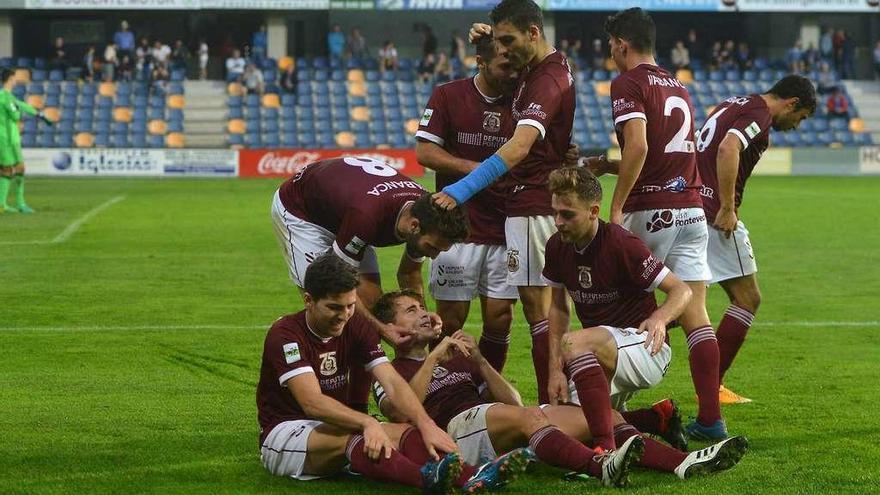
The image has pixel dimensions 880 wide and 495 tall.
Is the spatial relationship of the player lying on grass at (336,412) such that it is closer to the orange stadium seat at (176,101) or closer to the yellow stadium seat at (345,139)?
the yellow stadium seat at (345,139)

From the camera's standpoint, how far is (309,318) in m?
6.10

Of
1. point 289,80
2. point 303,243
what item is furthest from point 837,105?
point 303,243

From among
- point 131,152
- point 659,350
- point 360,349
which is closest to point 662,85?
point 659,350

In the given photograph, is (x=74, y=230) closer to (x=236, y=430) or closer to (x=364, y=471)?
(x=236, y=430)

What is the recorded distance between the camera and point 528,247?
746 cm

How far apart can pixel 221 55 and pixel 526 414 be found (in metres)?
37.8

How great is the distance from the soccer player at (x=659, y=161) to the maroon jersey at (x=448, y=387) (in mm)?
1143

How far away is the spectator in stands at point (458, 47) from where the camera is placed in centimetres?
4047

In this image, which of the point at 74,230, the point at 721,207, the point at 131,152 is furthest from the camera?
the point at 131,152

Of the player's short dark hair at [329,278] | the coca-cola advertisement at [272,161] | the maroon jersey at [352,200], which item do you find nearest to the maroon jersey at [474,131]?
the maroon jersey at [352,200]

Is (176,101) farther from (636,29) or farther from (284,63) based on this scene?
(636,29)

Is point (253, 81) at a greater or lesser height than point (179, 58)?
lesser

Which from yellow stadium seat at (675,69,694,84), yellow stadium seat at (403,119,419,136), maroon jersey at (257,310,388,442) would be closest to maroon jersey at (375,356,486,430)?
Answer: maroon jersey at (257,310,388,442)

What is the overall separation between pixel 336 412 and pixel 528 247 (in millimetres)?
2015
